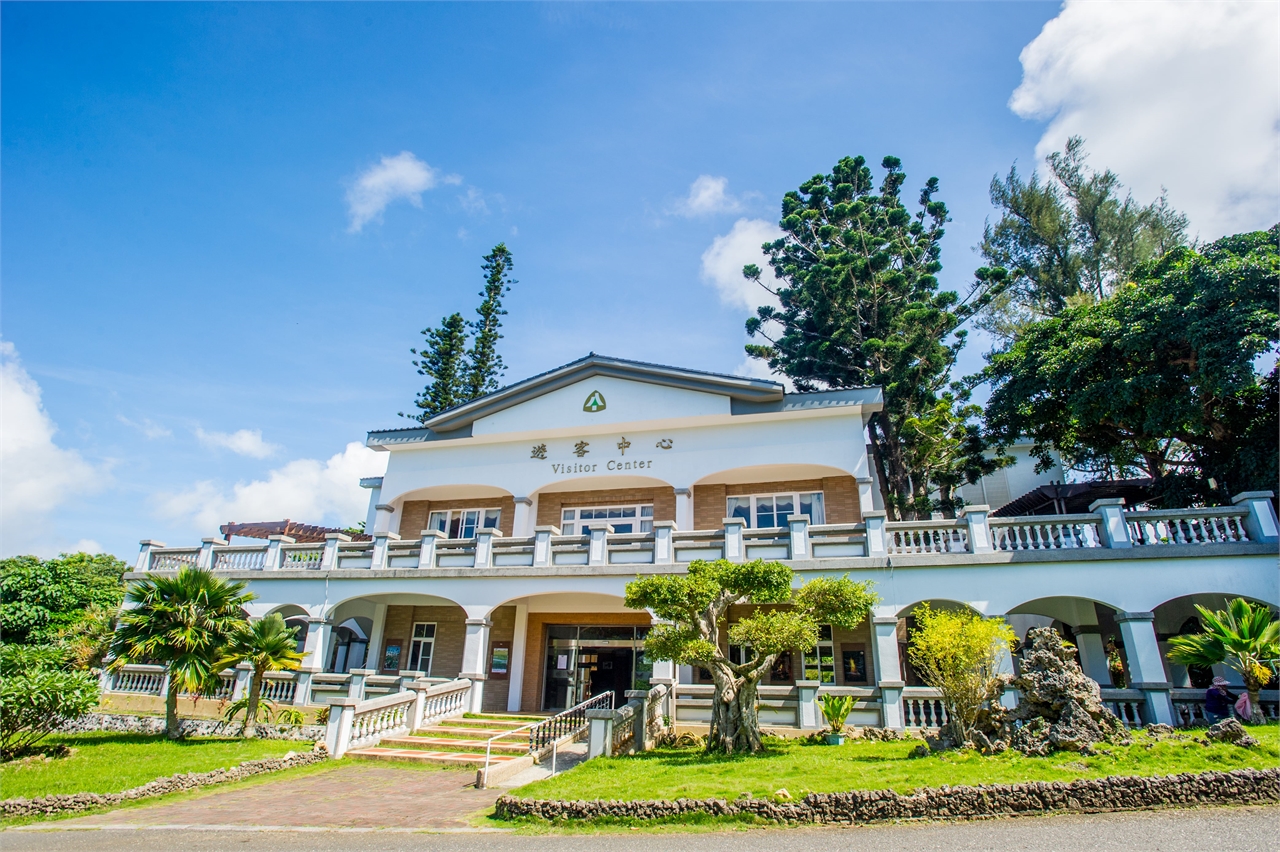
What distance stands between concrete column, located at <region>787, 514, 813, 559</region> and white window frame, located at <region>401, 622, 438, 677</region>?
9916 millimetres

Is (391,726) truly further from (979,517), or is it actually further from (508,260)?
(508,260)

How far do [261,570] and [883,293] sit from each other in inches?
742

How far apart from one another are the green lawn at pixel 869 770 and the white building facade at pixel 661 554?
3.09 metres

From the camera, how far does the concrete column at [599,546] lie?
576 inches

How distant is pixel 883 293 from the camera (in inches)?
827

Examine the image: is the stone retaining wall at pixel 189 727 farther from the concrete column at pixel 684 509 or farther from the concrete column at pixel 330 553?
the concrete column at pixel 684 509

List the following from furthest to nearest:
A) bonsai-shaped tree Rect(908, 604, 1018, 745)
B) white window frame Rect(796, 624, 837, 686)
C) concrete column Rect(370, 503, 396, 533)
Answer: concrete column Rect(370, 503, 396, 533) < white window frame Rect(796, 624, 837, 686) < bonsai-shaped tree Rect(908, 604, 1018, 745)

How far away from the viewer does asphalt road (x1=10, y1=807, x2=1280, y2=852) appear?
5.97 meters

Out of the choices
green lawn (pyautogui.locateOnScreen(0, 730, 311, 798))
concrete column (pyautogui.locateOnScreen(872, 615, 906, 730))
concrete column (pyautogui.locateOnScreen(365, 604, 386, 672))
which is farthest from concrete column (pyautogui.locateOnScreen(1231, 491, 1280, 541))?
concrete column (pyautogui.locateOnScreen(365, 604, 386, 672))

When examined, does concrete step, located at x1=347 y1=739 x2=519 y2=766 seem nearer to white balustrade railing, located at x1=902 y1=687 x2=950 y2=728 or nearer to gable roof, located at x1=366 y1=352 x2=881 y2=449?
white balustrade railing, located at x1=902 y1=687 x2=950 y2=728

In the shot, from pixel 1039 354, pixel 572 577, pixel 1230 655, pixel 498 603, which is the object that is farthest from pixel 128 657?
pixel 1039 354

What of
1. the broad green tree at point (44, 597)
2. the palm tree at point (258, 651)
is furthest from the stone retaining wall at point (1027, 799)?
the broad green tree at point (44, 597)

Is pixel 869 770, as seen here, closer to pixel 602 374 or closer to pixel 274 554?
pixel 602 374

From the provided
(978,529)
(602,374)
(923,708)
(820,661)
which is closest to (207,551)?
(602,374)
